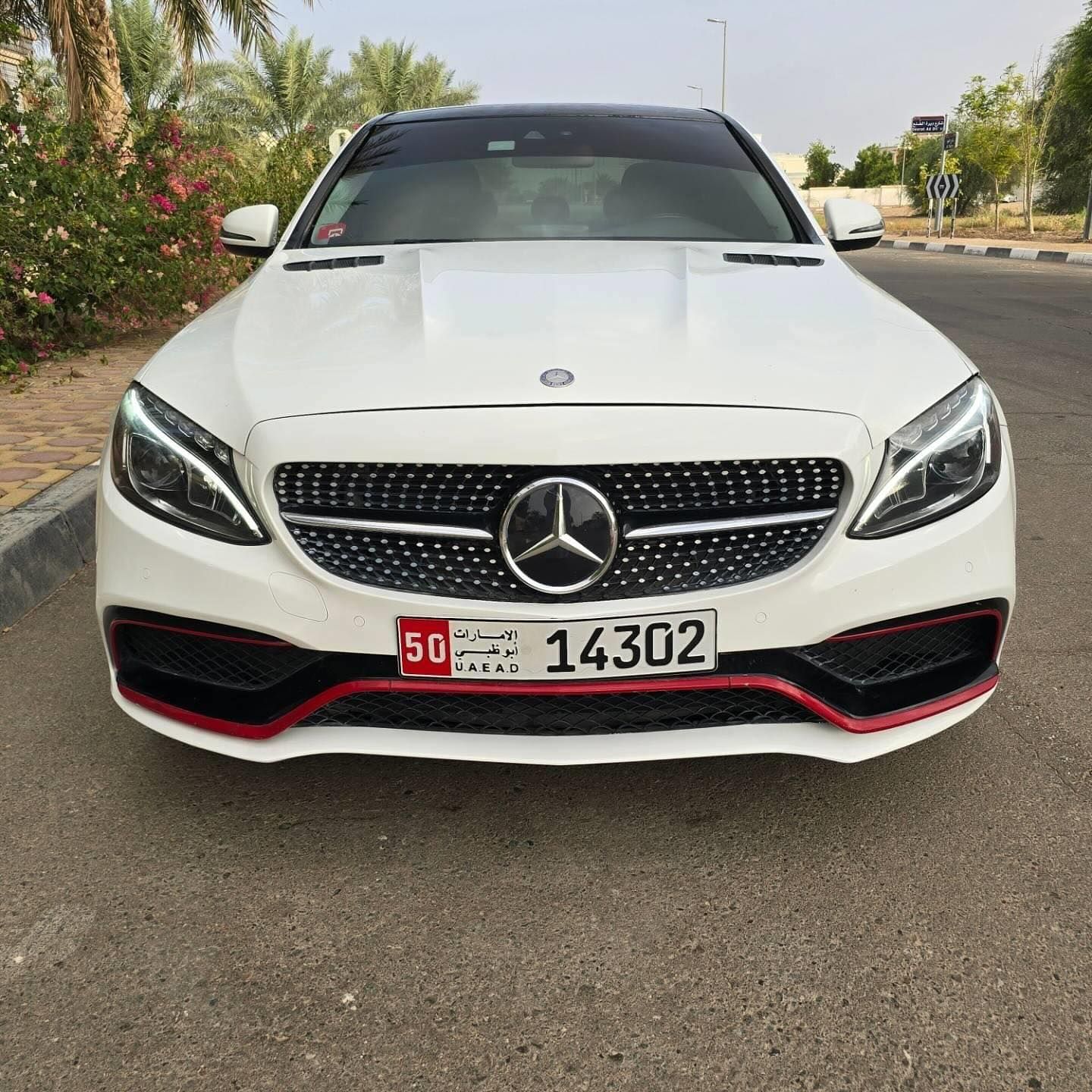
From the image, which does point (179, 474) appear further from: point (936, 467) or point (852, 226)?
point (852, 226)

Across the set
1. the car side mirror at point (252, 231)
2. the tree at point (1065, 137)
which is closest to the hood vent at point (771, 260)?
the car side mirror at point (252, 231)

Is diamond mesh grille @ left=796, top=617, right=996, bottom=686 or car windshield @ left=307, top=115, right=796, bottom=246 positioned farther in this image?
car windshield @ left=307, top=115, right=796, bottom=246

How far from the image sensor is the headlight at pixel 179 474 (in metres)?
1.97

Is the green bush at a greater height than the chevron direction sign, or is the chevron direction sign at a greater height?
the green bush

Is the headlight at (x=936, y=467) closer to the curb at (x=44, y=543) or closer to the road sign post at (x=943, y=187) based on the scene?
the curb at (x=44, y=543)

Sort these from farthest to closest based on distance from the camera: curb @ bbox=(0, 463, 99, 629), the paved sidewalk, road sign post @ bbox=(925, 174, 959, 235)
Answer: road sign post @ bbox=(925, 174, 959, 235), the paved sidewalk, curb @ bbox=(0, 463, 99, 629)

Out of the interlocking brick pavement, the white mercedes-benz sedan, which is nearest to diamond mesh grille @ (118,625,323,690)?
the white mercedes-benz sedan

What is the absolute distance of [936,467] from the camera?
2027 mm

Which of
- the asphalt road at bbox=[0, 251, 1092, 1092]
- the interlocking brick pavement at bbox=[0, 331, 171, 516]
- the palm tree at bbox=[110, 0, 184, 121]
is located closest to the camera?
the asphalt road at bbox=[0, 251, 1092, 1092]

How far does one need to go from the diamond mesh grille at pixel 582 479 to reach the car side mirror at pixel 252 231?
65.4 inches

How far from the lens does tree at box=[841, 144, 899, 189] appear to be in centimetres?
8556

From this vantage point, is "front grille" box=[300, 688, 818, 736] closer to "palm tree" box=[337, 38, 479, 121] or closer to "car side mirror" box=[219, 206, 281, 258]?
"car side mirror" box=[219, 206, 281, 258]

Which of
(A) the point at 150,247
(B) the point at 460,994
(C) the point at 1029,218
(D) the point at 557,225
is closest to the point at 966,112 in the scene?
(C) the point at 1029,218

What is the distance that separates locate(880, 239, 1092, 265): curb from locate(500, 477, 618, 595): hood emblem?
18.9m
